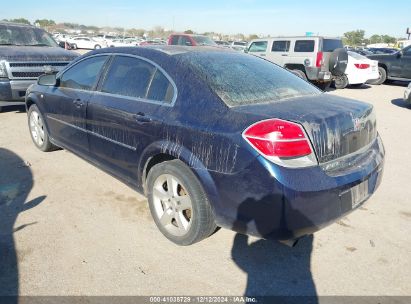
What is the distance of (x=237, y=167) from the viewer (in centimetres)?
237

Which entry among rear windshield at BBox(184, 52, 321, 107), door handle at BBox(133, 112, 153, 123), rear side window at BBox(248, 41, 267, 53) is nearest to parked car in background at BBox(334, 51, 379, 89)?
rear side window at BBox(248, 41, 267, 53)

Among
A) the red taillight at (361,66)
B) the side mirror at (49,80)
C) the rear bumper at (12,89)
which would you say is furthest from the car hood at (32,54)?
the red taillight at (361,66)

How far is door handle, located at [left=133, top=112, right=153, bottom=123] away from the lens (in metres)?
2.97

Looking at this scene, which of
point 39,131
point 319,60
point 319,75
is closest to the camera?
point 39,131

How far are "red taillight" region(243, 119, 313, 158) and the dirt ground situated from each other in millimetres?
1004

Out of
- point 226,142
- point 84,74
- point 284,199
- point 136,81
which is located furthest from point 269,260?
point 84,74

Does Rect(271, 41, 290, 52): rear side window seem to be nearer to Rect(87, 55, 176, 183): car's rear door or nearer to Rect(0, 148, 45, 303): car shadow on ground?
Rect(87, 55, 176, 183): car's rear door

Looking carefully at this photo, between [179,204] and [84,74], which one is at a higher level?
[84,74]

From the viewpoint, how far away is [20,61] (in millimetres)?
6996

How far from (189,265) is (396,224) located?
6.85 feet

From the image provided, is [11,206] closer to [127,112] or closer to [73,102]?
[73,102]

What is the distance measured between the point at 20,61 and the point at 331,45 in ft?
30.0

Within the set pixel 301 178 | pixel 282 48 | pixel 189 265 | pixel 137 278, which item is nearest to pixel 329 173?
pixel 301 178

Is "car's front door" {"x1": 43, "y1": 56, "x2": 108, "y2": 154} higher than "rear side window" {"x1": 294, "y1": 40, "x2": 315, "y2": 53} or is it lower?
lower
